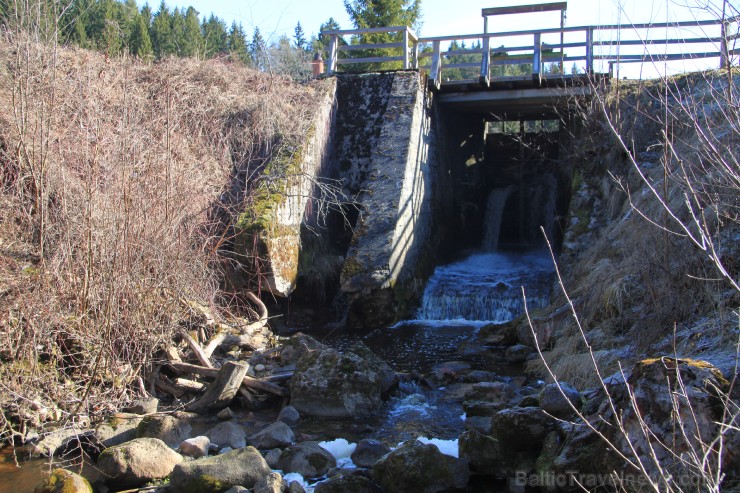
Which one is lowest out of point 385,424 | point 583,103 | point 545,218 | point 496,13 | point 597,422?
point 385,424

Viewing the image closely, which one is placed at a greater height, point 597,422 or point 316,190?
point 316,190

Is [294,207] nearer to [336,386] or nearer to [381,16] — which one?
[336,386]

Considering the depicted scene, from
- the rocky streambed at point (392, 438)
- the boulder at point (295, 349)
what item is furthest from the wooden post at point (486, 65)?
the rocky streambed at point (392, 438)

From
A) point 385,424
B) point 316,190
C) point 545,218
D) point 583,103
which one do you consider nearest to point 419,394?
point 385,424

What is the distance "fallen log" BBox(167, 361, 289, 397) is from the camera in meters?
7.17

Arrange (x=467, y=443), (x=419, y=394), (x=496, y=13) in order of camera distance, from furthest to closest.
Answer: (x=496, y=13), (x=419, y=394), (x=467, y=443)

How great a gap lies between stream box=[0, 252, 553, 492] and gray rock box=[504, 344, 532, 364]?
0.13m

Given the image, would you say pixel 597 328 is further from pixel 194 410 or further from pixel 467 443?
pixel 194 410

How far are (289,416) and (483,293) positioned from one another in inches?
218

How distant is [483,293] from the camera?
37.2 ft

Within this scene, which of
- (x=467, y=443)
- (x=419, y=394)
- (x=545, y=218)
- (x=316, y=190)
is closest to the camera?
(x=467, y=443)

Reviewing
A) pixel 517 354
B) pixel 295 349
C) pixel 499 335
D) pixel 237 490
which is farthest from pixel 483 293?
pixel 237 490

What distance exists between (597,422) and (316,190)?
813 cm

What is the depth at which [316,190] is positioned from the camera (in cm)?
1193
